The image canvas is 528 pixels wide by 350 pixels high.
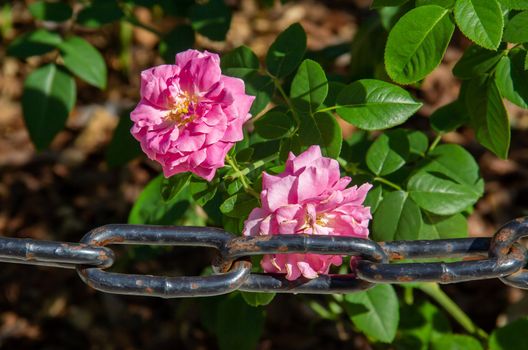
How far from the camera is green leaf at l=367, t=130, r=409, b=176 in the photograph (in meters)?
1.54

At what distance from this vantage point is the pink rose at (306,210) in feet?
3.67

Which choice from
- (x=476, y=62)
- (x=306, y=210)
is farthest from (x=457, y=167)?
(x=306, y=210)

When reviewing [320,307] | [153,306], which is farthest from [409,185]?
[153,306]

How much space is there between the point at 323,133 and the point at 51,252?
49 centimetres

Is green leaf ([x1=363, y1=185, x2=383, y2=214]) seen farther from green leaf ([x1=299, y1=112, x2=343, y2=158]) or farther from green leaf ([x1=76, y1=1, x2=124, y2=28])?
green leaf ([x1=76, y1=1, x2=124, y2=28])

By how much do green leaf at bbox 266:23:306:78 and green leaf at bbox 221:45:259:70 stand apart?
0.03 m

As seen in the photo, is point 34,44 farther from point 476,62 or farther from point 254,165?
point 476,62

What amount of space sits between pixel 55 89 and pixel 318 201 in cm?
109

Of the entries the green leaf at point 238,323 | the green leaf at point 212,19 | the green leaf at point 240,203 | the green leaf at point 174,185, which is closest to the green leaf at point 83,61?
the green leaf at point 212,19

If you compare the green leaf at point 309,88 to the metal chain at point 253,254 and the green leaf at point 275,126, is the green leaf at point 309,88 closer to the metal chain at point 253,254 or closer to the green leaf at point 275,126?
the green leaf at point 275,126

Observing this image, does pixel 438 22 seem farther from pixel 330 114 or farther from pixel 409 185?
pixel 409 185

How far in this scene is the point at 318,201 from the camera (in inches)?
44.4

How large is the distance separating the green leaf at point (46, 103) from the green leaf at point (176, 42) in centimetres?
26

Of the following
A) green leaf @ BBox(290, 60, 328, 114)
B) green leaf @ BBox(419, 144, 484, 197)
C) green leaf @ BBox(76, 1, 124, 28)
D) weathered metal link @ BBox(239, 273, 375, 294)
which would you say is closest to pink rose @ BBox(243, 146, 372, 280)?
weathered metal link @ BBox(239, 273, 375, 294)
